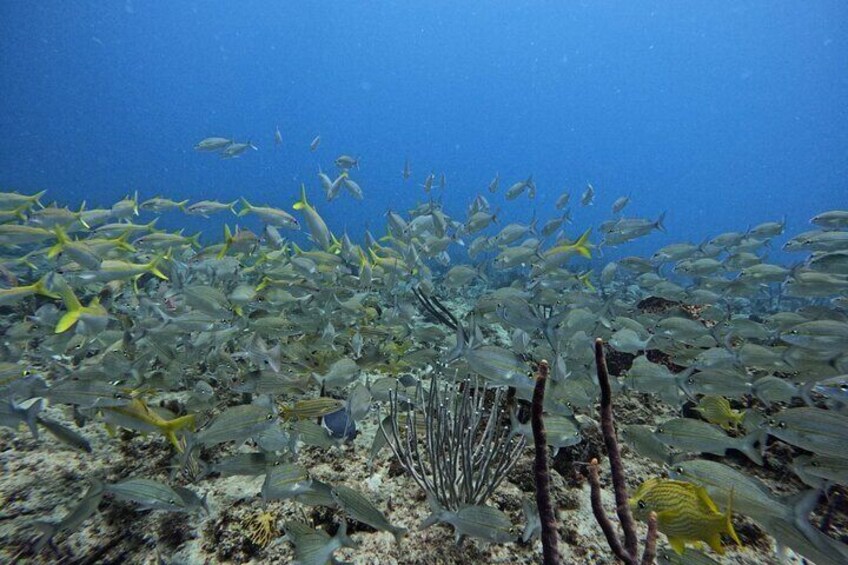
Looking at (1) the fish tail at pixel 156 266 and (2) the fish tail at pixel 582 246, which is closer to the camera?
(1) the fish tail at pixel 156 266

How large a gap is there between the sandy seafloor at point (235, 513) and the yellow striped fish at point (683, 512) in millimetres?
496

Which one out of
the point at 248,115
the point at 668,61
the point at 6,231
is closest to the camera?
the point at 6,231

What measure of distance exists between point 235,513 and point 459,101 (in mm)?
175974

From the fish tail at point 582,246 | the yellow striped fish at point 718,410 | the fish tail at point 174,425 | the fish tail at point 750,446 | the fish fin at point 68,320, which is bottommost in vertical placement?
the fish tail at point 174,425

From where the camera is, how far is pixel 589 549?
2699 mm

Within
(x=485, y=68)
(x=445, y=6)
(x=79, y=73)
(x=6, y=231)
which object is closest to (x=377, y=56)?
(x=445, y=6)

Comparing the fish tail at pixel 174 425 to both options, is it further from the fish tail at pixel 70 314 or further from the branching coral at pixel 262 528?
the fish tail at pixel 70 314

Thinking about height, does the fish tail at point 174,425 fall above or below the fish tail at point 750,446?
below

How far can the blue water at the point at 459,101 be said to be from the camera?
106688 mm

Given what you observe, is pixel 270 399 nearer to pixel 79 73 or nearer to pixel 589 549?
pixel 589 549

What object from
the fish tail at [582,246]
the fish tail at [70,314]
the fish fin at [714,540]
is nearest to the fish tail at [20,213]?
the fish tail at [70,314]

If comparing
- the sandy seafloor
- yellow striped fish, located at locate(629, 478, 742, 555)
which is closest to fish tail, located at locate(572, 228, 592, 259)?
the sandy seafloor

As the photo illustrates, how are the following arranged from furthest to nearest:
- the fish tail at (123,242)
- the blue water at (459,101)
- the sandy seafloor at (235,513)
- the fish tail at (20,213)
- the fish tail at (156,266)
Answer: the blue water at (459,101), the fish tail at (20,213), the fish tail at (123,242), the fish tail at (156,266), the sandy seafloor at (235,513)

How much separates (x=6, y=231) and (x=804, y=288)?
10.5 meters
